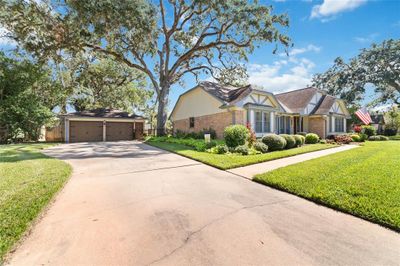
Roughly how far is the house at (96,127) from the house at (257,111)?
5.25m

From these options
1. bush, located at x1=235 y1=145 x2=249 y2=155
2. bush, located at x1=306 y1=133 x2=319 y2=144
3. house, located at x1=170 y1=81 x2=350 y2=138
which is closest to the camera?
bush, located at x1=235 y1=145 x2=249 y2=155

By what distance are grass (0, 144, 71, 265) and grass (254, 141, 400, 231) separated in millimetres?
5251

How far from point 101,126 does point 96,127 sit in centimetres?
52

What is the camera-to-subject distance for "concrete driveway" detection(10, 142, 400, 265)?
8.38 feet

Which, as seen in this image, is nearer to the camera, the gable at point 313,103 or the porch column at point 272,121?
the porch column at point 272,121

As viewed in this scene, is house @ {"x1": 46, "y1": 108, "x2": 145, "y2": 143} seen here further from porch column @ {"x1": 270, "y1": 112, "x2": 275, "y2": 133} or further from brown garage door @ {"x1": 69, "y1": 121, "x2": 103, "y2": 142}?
porch column @ {"x1": 270, "y1": 112, "x2": 275, "y2": 133}

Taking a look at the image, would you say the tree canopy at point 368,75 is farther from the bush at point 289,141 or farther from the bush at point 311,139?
the bush at point 289,141

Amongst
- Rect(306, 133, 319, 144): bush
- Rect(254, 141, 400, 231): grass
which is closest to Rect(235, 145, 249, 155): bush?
Rect(254, 141, 400, 231): grass

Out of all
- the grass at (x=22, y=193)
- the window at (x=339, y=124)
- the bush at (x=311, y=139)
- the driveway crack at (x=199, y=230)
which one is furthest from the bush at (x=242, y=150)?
the window at (x=339, y=124)

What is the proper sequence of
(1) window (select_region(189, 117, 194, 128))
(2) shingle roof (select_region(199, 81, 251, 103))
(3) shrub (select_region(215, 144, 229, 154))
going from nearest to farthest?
(3) shrub (select_region(215, 144, 229, 154)) < (2) shingle roof (select_region(199, 81, 251, 103)) < (1) window (select_region(189, 117, 194, 128))

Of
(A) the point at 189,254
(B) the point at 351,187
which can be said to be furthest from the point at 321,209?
(A) the point at 189,254

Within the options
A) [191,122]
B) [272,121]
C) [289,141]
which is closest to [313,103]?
[272,121]

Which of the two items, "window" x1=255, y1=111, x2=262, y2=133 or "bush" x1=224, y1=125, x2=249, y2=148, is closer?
"bush" x1=224, y1=125, x2=249, y2=148

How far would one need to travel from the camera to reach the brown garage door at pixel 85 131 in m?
21.8
